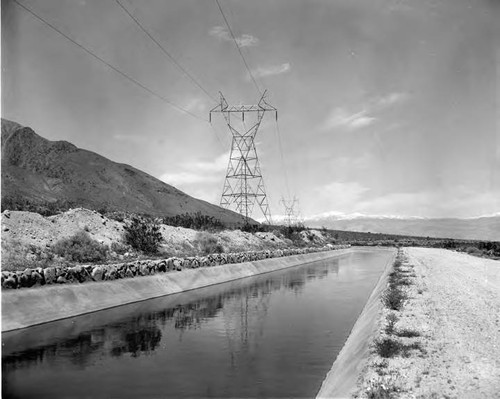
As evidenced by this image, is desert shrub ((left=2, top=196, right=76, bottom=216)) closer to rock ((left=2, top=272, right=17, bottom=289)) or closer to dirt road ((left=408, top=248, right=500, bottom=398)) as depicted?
rock ((left=2, top=272, right=17, bottom=289))

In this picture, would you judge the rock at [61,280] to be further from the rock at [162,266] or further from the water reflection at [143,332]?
the rock at [162,266]

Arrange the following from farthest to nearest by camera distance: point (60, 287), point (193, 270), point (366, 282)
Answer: point (366, 282), point (193, 270), point (60, 287)

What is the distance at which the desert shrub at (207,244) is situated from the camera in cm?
4350

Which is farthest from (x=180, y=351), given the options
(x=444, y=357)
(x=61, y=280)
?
(x=61, y=280)

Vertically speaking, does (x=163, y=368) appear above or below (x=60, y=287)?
below

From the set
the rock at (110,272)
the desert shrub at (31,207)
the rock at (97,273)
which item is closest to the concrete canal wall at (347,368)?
the rock at (97,273)

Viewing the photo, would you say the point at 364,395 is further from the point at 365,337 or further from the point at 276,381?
the point at 365,337

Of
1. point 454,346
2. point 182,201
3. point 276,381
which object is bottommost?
point 276,381

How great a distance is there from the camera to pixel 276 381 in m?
10.3

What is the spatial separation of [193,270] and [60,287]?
12.4 m

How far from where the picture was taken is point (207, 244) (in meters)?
44.4

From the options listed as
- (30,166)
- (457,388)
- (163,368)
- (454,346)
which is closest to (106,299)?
(163,368)

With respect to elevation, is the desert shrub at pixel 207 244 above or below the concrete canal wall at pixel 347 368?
above

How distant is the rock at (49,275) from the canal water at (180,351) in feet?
6.65
